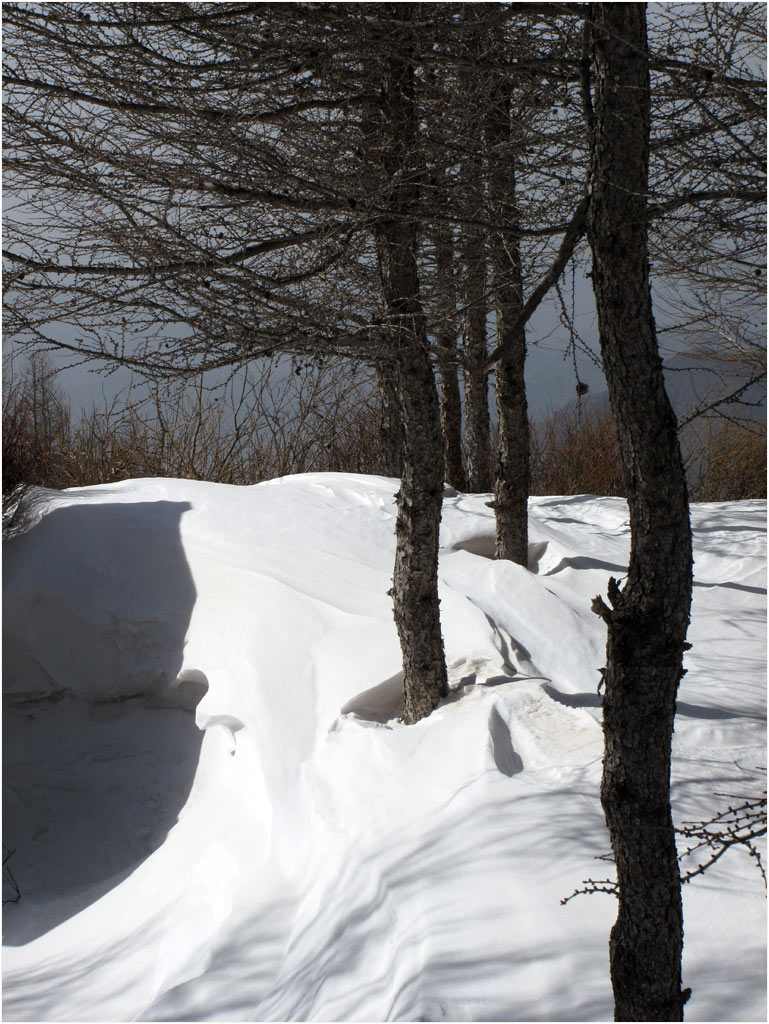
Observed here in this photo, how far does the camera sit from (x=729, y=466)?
9023 millimetres

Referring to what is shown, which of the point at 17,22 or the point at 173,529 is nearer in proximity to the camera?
the point at 17,22

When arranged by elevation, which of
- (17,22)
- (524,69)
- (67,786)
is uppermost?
(17,22)

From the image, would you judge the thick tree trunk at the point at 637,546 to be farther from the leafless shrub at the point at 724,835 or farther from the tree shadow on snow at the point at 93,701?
the tree shadow on snow at the point at 93,701

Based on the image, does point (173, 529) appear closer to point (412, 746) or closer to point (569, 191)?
point (412, 746)

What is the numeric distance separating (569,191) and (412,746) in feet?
6.05

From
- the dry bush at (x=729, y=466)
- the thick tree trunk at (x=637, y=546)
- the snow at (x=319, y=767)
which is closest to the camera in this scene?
the thick tree trunk at (x=637, y=546)

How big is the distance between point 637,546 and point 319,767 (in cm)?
189

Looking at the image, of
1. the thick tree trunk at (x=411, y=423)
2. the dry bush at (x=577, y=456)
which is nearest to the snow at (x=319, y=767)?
the thick tree trunk at (x=411, y=423)

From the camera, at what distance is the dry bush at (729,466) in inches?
352

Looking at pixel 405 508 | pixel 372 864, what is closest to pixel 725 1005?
pixel 372 864

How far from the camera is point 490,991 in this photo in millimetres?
1928

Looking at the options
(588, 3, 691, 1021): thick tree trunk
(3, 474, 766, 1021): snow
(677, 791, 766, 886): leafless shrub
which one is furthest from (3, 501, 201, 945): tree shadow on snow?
(588, 3, 691, 1021): thick tree trunk

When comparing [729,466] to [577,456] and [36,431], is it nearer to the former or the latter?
[577,456]

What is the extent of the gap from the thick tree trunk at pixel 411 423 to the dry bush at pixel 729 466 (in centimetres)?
631
